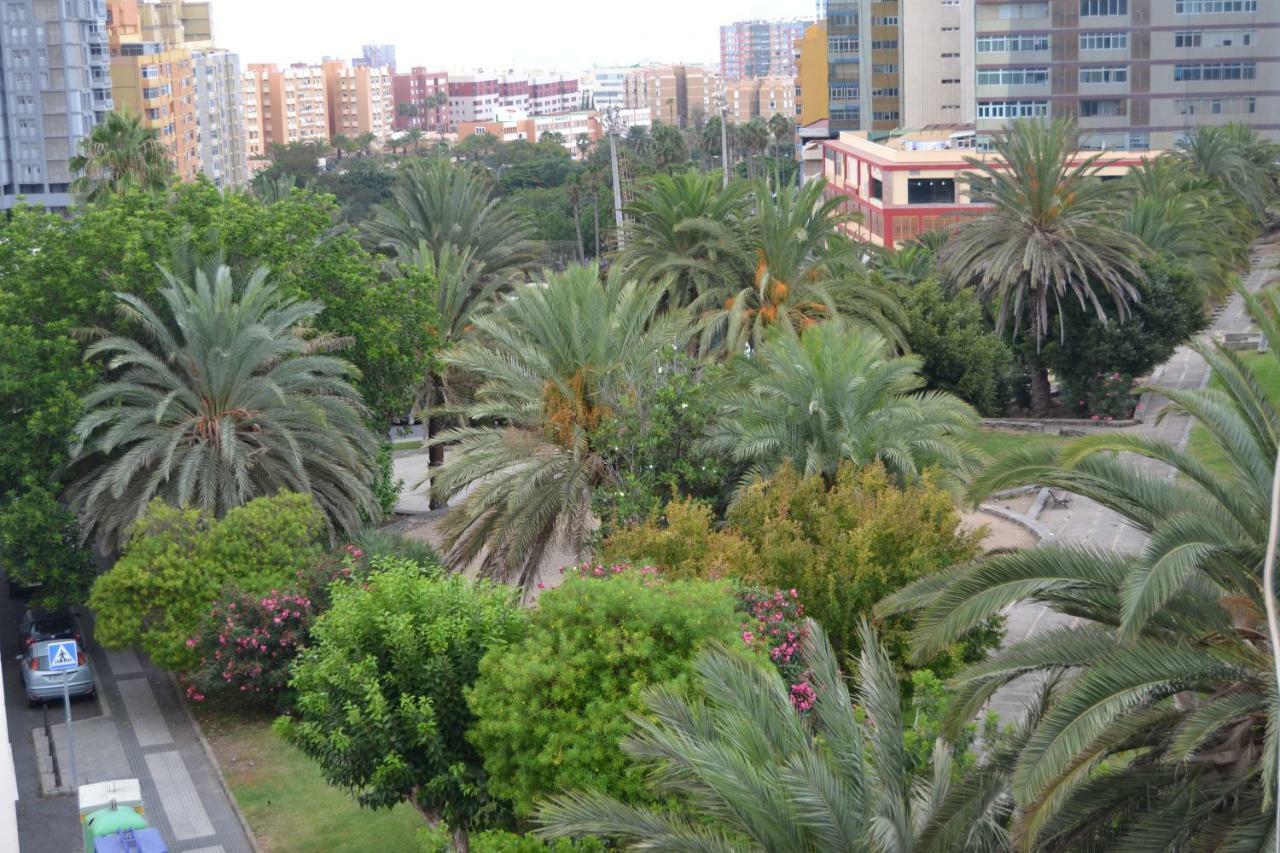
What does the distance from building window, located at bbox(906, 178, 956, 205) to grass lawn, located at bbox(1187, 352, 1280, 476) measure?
33.4 metres

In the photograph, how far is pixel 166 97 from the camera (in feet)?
410

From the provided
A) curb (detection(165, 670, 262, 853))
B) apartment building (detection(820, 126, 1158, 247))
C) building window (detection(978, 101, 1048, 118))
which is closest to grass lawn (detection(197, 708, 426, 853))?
curb (detection(165, 670, 262, 853))

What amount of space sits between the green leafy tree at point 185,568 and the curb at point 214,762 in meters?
0.91

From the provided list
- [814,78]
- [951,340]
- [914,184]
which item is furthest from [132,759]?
[814,78]

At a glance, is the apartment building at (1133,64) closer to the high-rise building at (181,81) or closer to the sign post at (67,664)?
the high-rise building at (181,81)

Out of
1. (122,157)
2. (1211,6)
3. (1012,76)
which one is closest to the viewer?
(122,157)

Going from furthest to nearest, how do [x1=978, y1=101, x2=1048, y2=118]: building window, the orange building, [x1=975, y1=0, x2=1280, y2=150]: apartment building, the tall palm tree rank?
the orange building
[x1=978, y1=101, x2=1048, y2=118]: building window
[x1=975, y1=0, x2=1280, y2=150]: apartment building
the tall palm tree

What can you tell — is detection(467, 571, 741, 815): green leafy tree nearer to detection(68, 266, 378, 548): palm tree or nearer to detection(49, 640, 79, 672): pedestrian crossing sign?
detection(49, 640, 79, 672): pedestrian crossing sign

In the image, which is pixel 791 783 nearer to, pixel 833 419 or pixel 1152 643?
pixel 1152 643

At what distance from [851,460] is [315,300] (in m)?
11.2

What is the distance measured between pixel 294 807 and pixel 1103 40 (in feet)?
263

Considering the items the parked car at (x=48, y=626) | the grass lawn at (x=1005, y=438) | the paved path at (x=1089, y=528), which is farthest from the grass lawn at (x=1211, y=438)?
the parked car at (x=48, y=626)

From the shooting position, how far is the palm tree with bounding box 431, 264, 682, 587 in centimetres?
2048

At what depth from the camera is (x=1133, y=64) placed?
290 feet
